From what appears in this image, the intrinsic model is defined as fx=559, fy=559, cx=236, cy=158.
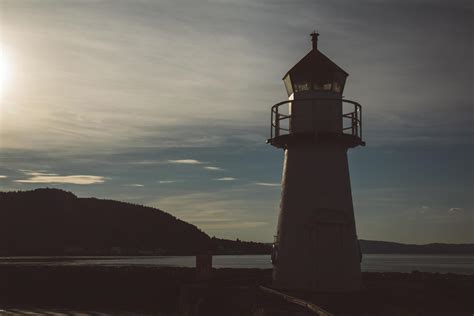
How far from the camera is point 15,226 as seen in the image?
18588 centimetres

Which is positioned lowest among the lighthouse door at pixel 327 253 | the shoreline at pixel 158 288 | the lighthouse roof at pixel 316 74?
the shoreline at pixel 158 288

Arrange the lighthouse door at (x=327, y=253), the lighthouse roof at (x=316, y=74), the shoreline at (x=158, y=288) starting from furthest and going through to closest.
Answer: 1. the shoreline at (x=158, y=288)
2. the lighthouse roof at (x=316, y=74)
3. the lighthouse door at (x=327, y=253)

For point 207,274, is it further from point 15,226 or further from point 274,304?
point 15,226

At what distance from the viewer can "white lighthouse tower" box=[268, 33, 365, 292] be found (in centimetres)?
1786

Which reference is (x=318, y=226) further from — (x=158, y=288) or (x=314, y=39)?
(x=158, y=288)

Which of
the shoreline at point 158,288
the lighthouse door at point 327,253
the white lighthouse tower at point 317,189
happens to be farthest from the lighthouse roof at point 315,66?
the shoreline at point 158,288

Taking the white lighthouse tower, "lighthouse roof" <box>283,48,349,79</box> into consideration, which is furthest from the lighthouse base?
"lighthouse roof" <box>283,48,349,79</box>

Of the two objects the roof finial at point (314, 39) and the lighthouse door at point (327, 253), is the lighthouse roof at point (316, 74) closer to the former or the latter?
the roof finial at point (314, 39)

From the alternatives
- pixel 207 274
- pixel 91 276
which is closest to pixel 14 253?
pixel 91 276

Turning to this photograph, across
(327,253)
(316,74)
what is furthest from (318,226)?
(316,74)

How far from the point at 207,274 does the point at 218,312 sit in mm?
5681

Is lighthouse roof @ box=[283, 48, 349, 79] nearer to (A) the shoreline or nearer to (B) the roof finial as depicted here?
(B) the roof finial

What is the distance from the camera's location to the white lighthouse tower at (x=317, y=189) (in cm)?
1786

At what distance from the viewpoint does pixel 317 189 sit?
18.1 meters
